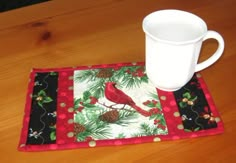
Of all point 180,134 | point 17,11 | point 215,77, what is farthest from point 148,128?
point 17,11

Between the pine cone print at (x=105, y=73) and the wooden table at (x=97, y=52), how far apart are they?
0.03 metres

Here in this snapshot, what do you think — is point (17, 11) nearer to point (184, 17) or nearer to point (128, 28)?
point (128, 28)

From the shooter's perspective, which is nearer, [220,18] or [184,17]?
[184,17]

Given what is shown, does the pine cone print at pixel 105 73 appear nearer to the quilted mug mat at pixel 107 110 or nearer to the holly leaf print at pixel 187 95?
the quilted mug mat at pixel 107 110

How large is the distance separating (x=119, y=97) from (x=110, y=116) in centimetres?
5

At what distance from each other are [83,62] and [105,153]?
23cm

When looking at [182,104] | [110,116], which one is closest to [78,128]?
[110,116]

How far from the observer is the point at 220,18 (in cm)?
81

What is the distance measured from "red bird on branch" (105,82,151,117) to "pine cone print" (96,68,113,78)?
3 centimetres

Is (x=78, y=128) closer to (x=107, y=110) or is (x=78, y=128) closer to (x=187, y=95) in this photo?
(x=107, y=110)

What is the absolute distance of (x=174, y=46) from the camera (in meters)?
0.53

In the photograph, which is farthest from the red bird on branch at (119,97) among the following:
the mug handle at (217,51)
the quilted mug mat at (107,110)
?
the mug handle at (217,51)

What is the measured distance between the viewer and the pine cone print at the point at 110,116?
1.84ft

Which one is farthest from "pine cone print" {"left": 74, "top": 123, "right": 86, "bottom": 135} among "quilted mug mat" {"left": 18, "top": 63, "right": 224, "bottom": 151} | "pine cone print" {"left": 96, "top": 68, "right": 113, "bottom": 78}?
"pine cone print" {"left": 96, "top": 68, "right": 113, "bottom": 78}
